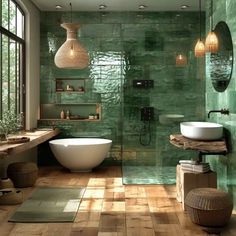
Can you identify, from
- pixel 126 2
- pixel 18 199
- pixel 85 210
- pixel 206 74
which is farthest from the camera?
pixel 126 2

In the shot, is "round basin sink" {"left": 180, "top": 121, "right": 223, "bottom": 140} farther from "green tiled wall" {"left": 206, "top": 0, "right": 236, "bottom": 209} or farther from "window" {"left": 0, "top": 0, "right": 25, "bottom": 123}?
"window" {"left": 0, "top": 0, "right": 25, "bottom": 123}

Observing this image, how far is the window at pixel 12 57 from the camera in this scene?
564 centimetres

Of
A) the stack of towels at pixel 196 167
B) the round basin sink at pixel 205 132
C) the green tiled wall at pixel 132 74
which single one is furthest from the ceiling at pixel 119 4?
the stack of towels at pixel 196 167

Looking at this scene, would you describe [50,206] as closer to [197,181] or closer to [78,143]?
[197,181]

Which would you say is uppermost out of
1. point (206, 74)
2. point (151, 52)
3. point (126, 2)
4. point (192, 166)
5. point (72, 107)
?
point (126, 2)

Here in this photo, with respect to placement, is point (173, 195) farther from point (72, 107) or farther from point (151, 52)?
point (72, 107)

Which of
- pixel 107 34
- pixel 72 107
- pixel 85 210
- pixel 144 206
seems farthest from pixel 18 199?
pixel 107 34

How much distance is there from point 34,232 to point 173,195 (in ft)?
6.97

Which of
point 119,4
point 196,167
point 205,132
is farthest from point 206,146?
point 119,4

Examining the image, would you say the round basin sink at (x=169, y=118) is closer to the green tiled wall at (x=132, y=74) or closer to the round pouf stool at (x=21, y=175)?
the green tiled wall at (x=132, y=74)

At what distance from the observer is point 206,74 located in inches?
224

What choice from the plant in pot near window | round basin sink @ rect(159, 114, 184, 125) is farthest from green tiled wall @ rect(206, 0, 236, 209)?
the plant in pot near window

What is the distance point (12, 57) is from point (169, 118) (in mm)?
2715

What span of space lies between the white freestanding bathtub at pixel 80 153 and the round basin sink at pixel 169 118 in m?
1.13
